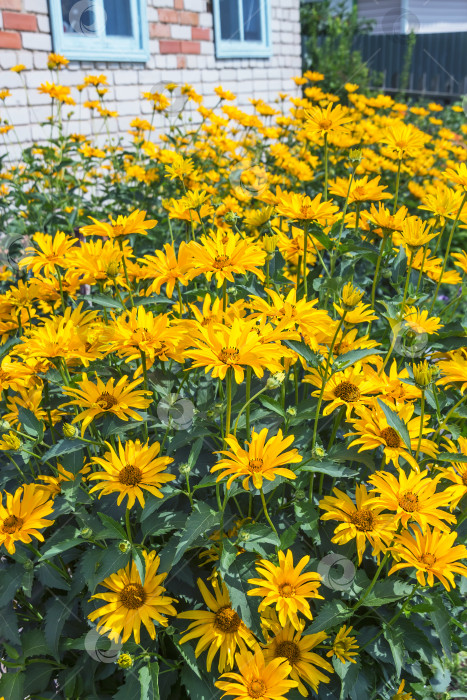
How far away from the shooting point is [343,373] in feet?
4.10

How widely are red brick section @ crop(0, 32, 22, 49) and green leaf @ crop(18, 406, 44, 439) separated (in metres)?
3.72

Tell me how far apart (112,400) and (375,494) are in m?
0.56

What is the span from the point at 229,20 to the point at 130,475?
6.17m

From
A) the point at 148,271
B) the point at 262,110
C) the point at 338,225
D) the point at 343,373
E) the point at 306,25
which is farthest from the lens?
the point at 306,25

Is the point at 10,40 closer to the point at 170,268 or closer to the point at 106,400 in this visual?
the point at 170,268

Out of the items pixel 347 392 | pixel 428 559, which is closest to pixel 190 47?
pixel 347 392

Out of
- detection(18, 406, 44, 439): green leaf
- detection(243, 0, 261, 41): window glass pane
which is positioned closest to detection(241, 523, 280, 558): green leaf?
detection(18, 406, 44, 439): green leaf

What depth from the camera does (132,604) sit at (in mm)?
1086

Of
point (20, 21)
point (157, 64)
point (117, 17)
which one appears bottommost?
point (157, 64)

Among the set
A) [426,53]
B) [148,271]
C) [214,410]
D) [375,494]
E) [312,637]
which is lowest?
[312,637]

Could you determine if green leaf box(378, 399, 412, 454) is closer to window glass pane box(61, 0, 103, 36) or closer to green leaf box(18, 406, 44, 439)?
green leaf box(18, 406, 44, 439)

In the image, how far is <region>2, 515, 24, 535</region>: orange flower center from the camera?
1.10m

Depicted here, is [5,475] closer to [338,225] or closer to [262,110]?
[338,225]

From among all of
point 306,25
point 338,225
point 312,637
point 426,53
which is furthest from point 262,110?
point 426,53
